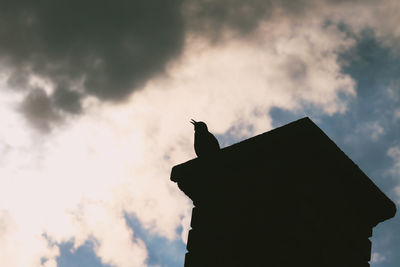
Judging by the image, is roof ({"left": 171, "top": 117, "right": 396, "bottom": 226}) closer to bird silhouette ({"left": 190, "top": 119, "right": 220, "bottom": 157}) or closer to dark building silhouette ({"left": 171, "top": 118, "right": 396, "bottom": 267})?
dark building silhouette ({"left": 171, "top": 118, "right": 396, "bottom": 267})

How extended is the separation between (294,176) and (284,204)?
9.9 inches

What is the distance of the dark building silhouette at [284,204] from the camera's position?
2.92m

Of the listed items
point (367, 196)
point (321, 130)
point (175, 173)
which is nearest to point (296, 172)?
point (321, 130)

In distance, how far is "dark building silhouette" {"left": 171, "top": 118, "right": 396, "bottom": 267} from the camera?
2.92m

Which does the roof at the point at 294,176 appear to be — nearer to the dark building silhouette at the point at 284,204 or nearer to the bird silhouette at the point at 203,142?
the dark building silhouette at the point at 284,204

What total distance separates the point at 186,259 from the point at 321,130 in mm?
1728

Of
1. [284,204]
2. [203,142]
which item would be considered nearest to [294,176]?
[284,204]

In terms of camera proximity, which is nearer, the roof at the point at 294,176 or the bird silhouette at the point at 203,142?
the roof at the point at 294,176

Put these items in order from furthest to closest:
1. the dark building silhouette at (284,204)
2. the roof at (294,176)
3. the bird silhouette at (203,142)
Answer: the bird silhouette at (203,142), the roof at (294,176), the dark building silhouette at (284,204)

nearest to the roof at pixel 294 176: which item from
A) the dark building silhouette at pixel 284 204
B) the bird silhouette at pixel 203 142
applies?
the dark building silhouette at pixel 284 204

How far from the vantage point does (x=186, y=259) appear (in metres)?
3.45

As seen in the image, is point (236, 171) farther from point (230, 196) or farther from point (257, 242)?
point (257, 242)

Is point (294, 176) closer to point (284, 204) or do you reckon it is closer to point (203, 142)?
point (284, 204)

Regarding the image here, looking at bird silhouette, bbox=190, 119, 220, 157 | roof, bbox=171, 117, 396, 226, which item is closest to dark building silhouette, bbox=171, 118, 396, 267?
roof, bbox=171, 117, 396, 226
